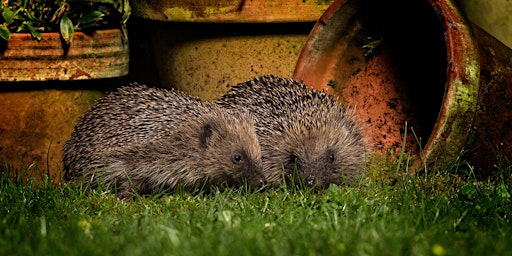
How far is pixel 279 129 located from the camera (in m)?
4.79

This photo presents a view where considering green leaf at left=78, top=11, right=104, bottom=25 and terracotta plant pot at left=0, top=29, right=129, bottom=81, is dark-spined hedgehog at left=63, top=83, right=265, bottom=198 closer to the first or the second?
terracotta plant pot at left=0, top=29, right=129, bottom=81

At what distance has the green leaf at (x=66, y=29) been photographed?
513 centimetres

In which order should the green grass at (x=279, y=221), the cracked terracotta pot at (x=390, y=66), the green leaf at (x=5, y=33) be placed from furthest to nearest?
the green leaf at (x=5, y=33)
the cracked terracotta pot at (x=390, y=66)
the green grass at (x=279, y=221)

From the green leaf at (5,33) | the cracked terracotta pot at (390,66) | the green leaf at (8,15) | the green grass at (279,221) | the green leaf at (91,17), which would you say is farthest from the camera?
the green leaf at (91,17)

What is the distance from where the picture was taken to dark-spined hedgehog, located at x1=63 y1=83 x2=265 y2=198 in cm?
466

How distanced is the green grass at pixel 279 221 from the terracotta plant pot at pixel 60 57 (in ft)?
3.16

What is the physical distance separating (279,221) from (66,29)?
2262 mm

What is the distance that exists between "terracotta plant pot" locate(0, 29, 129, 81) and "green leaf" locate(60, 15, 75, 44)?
2.7 inches

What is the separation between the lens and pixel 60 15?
5281 mm

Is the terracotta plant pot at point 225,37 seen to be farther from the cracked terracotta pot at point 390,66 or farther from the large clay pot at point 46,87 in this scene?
the large clay pot at point 46,87

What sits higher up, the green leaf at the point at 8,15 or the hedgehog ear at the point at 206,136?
the green leaf at the point at 8,15

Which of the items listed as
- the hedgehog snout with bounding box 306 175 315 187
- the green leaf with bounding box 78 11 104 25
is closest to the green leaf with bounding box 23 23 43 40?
the green leaf with bounding box 78 11 104 25

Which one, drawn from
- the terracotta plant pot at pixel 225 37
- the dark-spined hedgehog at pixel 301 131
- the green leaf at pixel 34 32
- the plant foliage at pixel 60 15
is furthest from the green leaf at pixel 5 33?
the dark-spined hedgehog at pixel 301 131

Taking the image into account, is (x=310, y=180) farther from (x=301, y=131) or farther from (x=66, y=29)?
(x=66, y=29)
